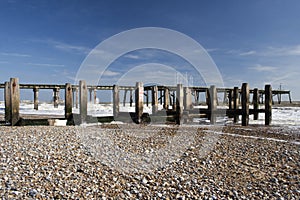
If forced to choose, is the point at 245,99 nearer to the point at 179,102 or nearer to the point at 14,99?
the point at 179,102

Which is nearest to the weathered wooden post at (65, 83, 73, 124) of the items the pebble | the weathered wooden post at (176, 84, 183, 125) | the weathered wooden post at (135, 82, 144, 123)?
the weathered wooden post at (135, 82, 144, 123)

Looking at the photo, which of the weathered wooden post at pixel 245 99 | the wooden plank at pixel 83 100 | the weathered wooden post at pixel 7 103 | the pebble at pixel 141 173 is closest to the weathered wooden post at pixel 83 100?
the wooden plank at pixel 83 100

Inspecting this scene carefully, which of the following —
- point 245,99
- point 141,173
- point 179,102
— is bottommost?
point 141,173

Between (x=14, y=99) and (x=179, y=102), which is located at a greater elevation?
(x=14, y=99)

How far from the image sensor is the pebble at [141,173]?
4.07 m

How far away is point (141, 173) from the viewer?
480 cm

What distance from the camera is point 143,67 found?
12.5 m

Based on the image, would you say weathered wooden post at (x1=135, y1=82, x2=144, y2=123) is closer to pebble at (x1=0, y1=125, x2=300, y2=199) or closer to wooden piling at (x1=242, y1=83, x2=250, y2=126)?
pebble at (x1=0, y1=125, x2=300, y2=199)

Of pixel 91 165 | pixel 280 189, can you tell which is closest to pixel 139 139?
pixel 91 165

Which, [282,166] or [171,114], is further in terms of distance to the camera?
[171,114]

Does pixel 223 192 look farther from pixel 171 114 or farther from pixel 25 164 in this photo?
pixel 171 114

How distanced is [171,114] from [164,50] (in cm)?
341

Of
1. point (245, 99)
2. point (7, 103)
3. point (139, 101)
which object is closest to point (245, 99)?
point (245, 99)

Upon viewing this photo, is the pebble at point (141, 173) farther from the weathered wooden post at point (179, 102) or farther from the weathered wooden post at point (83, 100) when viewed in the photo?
the weathered wooden post at point (179, 102)
